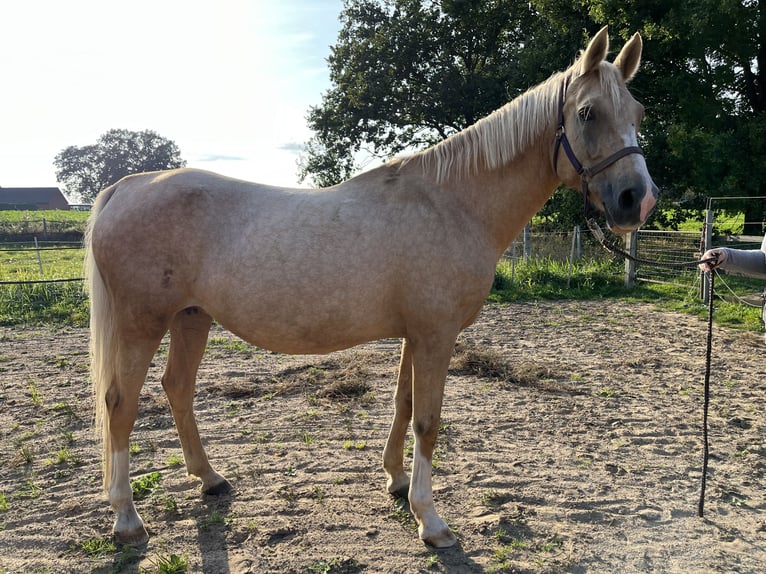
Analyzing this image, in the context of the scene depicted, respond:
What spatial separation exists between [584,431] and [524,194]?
2.43 metres

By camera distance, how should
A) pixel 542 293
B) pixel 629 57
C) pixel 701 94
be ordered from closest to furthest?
pixel 629 57 < pixel 542 293 < pixel 701 94

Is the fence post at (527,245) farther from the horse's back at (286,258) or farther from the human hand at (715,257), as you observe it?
the horse's back at (286,258)

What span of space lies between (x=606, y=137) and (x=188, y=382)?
3.08 m

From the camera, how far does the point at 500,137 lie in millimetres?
2883

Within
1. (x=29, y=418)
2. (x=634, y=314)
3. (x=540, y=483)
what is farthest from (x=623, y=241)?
(x=29, y=418)

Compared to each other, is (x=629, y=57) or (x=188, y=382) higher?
(x=629, y=57)

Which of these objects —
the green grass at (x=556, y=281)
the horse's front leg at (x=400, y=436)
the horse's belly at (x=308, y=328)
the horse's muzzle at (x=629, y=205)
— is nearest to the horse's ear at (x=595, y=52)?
the horse's muzzle at (x=629, y=205)

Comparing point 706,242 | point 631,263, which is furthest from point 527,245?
point 706,242

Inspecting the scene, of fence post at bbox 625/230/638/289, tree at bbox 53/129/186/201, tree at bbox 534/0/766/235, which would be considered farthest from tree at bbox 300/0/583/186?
tree at bbox 53/129/186/201

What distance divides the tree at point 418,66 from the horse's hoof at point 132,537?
20.3m

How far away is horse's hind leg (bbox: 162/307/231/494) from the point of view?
3.36m

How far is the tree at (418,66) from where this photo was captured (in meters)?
20.7

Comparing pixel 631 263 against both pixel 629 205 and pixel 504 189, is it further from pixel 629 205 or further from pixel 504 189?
pixel 629 205

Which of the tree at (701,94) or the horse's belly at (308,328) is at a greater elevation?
the tree at (701,94)
